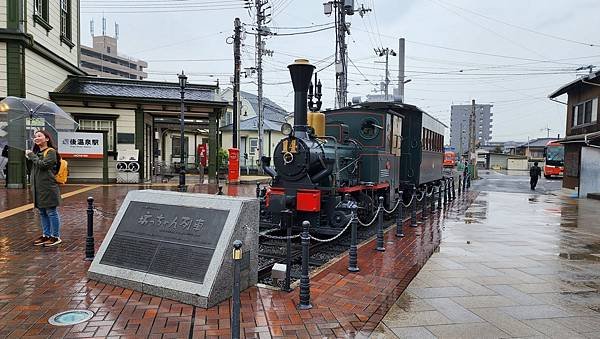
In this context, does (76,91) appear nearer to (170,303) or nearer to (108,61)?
(170,303)

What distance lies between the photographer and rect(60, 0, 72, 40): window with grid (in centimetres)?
1794

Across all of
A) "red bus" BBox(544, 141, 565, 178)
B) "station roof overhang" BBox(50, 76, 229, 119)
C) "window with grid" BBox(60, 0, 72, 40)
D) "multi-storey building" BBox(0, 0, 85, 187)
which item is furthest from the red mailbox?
"red bus" BBox(544, 141, 565, 178)

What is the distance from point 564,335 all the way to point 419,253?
324cm

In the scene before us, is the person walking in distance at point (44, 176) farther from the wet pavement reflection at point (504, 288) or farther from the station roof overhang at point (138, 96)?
A: the station roof overhang at point (138, 96)

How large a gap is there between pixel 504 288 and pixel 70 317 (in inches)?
199

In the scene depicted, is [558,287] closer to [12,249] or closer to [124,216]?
[124,216]

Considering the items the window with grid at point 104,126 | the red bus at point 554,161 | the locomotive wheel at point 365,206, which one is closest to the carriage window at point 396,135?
the locomotive wheel at point 365,206

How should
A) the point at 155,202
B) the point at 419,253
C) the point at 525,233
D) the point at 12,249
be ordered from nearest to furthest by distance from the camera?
1. the point at 155,202
2. the point at 12,249
3. the point at 419,253
4. the point at 525,233

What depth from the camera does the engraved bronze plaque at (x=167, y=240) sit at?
459 cm

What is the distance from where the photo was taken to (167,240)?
15.9ft

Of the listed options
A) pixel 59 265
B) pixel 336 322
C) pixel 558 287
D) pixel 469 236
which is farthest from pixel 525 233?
pixel 59 265

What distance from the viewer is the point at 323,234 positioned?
809 cm

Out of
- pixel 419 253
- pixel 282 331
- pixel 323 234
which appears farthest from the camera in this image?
pixel 323 234

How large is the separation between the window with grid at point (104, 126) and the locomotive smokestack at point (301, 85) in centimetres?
1324
